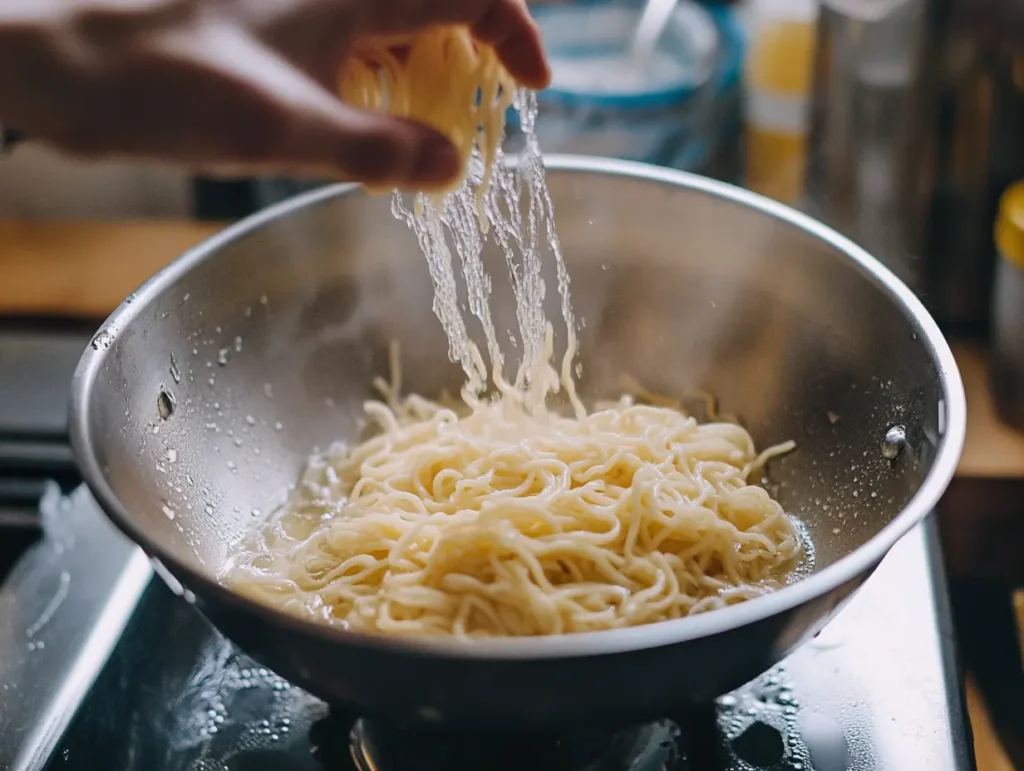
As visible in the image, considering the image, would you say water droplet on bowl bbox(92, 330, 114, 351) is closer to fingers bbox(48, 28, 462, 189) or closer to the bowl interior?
the bowl interior

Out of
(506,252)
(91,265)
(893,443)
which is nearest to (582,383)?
(506,252)

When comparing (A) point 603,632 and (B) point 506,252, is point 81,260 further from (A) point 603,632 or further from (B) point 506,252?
(A) point 603,632

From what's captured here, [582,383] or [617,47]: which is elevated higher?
[617,47]

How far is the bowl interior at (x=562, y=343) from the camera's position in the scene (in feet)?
3.21

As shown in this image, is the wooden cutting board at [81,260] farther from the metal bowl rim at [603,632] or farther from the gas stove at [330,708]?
the metal bowl rim at [603,632]

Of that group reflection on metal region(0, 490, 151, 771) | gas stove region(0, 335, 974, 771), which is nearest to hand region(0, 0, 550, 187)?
gas stove region(0, 335, 974, 771)

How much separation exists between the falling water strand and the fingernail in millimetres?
249

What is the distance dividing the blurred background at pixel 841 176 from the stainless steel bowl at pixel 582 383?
1.08 feet

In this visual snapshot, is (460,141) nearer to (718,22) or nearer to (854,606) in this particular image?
(854,606)

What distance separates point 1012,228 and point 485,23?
27.7 inches

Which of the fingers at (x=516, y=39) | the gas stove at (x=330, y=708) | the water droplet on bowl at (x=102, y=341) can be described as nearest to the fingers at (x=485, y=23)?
the fingers at (x=516, y=39)

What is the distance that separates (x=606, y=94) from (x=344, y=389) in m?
0.58

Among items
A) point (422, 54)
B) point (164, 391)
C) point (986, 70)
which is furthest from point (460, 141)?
point (986, 70)

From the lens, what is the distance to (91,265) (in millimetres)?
1662
